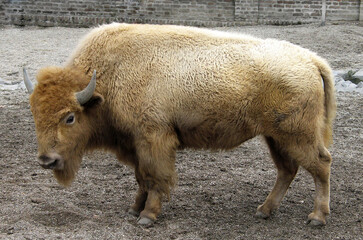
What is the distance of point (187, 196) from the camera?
5.53 metres

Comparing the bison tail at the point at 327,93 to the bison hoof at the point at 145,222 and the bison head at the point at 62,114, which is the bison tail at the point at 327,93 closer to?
the bison hoof at the point at 145,222

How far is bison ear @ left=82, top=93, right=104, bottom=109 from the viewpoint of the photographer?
15.3 ft

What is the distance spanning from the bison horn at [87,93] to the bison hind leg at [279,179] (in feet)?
5.36

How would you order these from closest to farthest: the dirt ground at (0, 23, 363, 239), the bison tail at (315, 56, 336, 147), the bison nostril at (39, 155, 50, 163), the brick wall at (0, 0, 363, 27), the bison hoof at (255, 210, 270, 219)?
the bison nostril at (39, 155, 50, 163) < the dirt ground at (0, 23, 363, 239) < the bison tail at (315, 56, 336, 147) < the bison hoof at (255, 210, 270, 219) < the brick wall at (0, 0, 363, 27)

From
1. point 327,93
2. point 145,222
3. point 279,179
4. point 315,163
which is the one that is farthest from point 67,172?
point 327,93

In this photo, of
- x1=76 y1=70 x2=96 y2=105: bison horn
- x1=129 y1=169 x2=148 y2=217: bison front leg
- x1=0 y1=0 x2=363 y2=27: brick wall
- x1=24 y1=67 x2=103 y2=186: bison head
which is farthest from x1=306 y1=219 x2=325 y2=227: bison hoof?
x1=0 y1=0 x2=363 y2=27: brick wall

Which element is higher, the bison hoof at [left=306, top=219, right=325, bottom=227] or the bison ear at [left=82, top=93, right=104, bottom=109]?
the bison ear at [left=82, top=93, right=104, bottom=109]

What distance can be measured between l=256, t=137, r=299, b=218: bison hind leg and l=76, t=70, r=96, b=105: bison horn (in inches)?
64.3

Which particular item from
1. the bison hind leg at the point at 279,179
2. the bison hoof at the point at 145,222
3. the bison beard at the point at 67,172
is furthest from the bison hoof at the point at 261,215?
the bison beard at the point at 67,172

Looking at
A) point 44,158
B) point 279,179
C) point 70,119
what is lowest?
point 279,179

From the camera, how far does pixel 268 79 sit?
15.4ft

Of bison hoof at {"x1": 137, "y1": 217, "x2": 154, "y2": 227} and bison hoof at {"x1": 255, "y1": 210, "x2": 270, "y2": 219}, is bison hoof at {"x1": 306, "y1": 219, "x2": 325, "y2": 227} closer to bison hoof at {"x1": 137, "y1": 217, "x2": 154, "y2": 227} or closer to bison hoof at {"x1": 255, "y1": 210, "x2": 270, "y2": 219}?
bison hoof at {"x1": 255, "y1": 210, "x2": 270, "y2": 219}

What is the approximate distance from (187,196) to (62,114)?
1.62m

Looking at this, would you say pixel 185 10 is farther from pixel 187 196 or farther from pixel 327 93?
pixel 327 93
